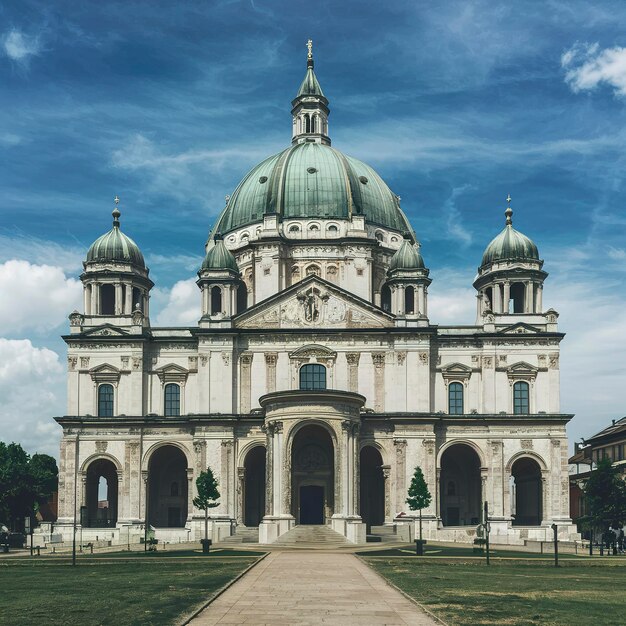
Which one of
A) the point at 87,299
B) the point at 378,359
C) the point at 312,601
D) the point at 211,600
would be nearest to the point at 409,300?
the point at 378,359

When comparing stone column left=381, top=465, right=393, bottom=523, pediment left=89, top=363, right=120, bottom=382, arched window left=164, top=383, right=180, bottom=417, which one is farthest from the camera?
arched window left=164, top=383, right=180, bottom=417

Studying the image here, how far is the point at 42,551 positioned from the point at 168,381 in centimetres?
1959

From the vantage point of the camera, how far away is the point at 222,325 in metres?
85.6

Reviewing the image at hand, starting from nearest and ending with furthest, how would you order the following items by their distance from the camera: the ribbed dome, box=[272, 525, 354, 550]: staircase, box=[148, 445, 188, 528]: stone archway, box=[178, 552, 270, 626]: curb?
box=[178, 552, 270, 626]: curb → box=[272, 525, 354, 550]: staircase → box=[148, 445, 188, 528]: stone archway → the ribbed dome

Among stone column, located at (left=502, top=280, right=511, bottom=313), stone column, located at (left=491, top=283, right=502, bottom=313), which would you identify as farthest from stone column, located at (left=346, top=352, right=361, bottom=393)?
stone column, located at (left=502, top=280, right=511, bottom=313)

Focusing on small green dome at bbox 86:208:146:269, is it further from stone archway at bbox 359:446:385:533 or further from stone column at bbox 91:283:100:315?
stone archway at bbox 359:446:385:533

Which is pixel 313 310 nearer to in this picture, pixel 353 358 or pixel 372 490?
pixel 353 358

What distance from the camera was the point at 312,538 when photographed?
72688 mm

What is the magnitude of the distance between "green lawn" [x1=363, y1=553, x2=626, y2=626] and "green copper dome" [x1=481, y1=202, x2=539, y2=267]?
130 feet

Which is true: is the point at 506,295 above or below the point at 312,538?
above

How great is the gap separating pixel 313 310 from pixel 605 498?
1075 inches

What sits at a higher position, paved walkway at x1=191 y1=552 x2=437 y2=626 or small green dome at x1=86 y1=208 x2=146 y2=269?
small green dome at x1=86 y1=208 x2=146 y2=269

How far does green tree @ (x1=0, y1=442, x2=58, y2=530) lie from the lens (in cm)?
9144

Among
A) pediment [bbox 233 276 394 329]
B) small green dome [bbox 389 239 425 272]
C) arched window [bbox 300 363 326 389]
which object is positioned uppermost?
small green dome [bbox 389 239 425 272]
